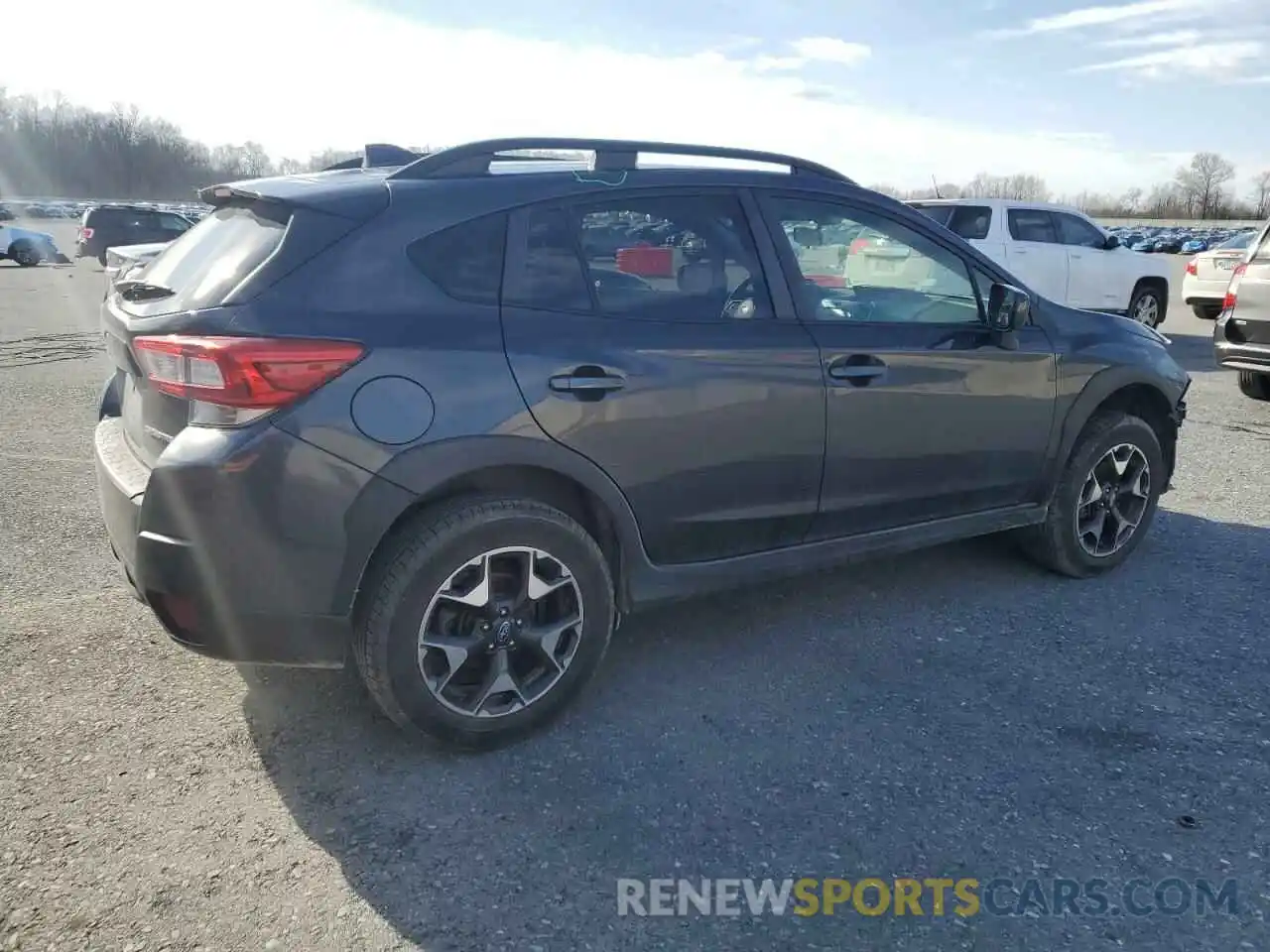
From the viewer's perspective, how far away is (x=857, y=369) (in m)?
3.65

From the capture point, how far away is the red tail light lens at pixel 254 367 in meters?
2.65

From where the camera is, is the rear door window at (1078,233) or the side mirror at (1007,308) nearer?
the side mirror at (1007,308)

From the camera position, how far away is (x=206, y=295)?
2.83 m

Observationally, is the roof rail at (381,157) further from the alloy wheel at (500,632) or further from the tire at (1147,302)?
the tire at (1147,302)

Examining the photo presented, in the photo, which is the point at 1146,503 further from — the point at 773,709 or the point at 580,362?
the point at 580,362

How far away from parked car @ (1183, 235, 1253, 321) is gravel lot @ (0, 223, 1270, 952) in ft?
43.8

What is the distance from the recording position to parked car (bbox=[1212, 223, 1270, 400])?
27.3 ft

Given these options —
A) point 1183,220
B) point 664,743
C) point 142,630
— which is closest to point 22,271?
point 142,630

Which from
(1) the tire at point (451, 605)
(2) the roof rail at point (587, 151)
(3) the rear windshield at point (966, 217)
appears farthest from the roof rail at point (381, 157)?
(3) the rear windshield at point (966, 217)

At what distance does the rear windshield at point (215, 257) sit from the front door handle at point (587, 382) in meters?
0.89

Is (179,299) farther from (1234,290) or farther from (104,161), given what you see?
(104,161)

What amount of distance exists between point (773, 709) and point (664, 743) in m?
0.44

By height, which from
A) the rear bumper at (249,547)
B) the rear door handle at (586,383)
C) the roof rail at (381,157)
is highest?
the roof rail at (381,157)

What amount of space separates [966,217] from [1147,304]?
11.1 ft
